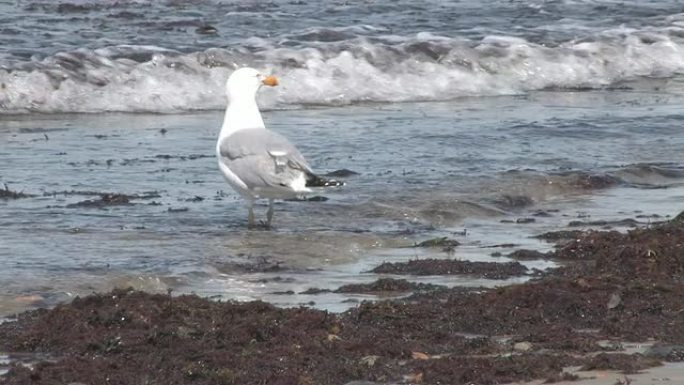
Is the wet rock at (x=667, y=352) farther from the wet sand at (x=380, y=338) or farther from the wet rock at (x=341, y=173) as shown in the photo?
the wet rock at (x=341, y=173)

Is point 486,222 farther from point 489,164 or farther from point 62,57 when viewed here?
point 62,57

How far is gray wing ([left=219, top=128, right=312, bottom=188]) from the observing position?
8102 mm

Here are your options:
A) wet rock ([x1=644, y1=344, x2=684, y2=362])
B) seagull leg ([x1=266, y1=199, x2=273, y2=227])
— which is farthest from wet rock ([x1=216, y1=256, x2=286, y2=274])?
wet rock ([x1=644, y1=344, x2=684, y2=362])

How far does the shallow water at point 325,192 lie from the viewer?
22.8ft

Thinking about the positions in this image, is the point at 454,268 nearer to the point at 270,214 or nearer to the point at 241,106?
the point at 270,214

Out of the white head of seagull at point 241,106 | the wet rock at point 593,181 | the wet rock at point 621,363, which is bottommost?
the wet rock at point 593,181


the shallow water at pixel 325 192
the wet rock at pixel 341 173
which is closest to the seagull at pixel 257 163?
the shallow water at pixel 325 192

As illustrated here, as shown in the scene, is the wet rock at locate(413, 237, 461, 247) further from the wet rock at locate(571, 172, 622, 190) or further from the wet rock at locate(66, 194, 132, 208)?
the wet rock at locate(571, 172, 622, 190)

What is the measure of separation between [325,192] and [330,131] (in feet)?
9.20

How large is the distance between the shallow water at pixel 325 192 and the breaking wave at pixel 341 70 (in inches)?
25.0

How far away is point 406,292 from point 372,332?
994 mm

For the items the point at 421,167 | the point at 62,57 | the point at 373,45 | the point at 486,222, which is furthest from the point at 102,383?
Answer: the point at 373,45

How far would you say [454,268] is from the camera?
689cm

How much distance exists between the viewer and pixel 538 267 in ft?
22.9
